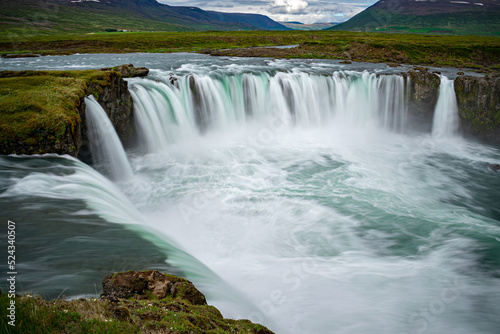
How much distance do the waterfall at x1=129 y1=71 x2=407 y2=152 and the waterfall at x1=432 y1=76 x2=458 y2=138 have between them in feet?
7.80

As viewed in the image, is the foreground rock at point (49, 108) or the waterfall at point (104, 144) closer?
the foreground rock at point (49, 108)

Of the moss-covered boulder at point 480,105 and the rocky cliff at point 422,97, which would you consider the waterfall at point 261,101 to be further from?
the moss-covered boulder at point 480,105

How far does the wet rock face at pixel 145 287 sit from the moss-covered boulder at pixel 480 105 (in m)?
25.8

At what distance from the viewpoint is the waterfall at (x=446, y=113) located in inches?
933

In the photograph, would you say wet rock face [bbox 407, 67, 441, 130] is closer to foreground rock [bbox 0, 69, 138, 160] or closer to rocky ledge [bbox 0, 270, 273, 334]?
foreground rock [bbox 0, 69, 138, 160]

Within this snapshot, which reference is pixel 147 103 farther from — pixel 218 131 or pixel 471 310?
pixel 471 310

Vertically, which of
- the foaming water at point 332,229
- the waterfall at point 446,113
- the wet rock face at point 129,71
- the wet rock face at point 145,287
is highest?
the wet rock face at point 129,71

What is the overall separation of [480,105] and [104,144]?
25171 millimetres

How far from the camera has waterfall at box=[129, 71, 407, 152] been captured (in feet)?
59.1

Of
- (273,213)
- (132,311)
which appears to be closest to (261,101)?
(273,213)

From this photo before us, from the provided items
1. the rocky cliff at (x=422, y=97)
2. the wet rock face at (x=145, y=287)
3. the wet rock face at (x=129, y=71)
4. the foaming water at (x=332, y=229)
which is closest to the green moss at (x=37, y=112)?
the foaming water at (x=332, y=229)

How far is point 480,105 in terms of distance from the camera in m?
23.0

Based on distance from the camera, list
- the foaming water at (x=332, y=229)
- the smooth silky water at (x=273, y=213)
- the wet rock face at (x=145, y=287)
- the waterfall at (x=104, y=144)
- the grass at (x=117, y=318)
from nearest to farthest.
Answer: the grass at (x=117, y=318), the wet rock face at (x=145, y=287), the smooth silky water at (x=273, y=213), the foaming water at (x=332, y=229), the waterfall at (x=104, y=144)

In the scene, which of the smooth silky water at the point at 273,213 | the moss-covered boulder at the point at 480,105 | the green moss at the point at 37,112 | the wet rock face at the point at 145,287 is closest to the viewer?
the wet rock face at the point at 145,287
